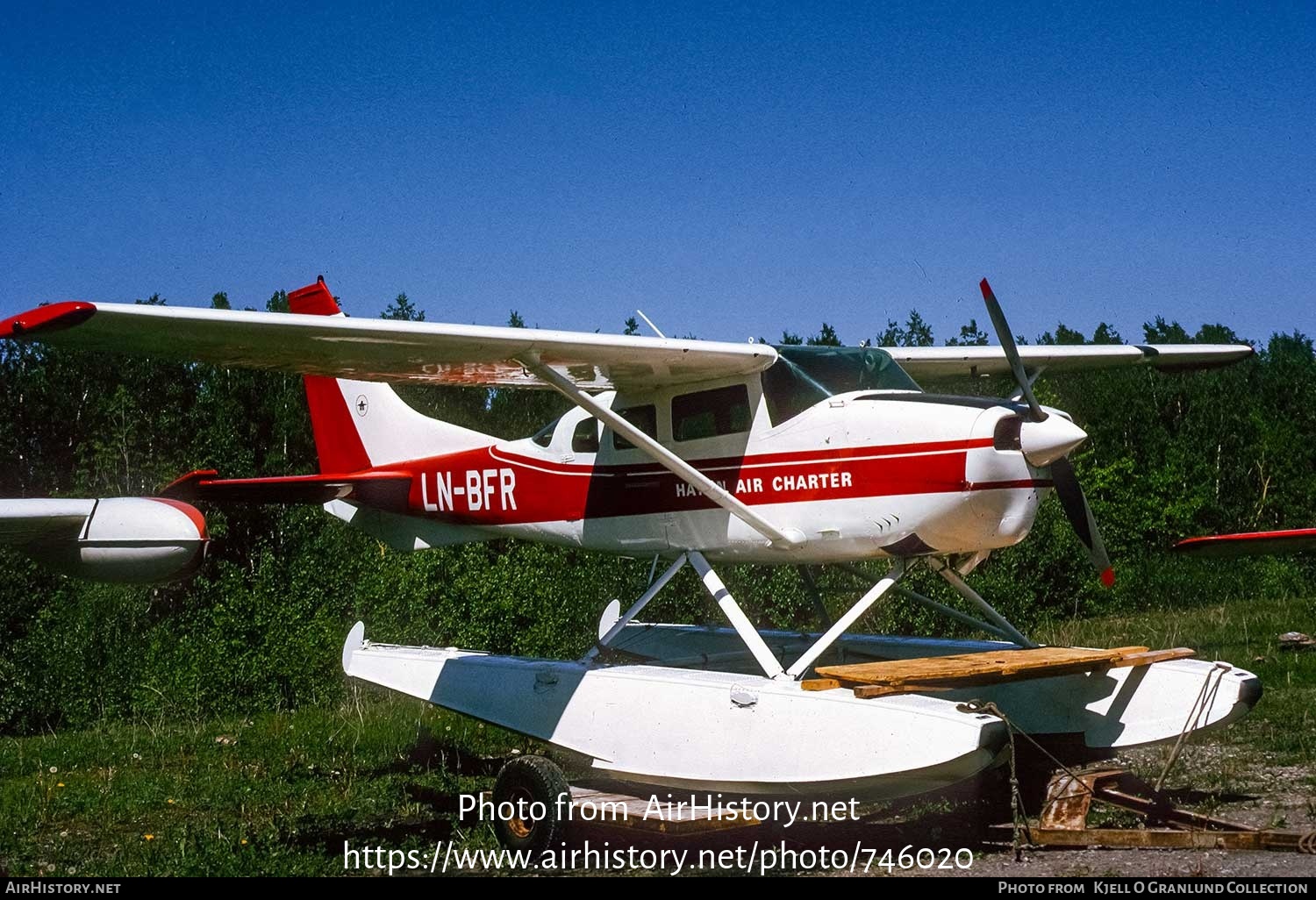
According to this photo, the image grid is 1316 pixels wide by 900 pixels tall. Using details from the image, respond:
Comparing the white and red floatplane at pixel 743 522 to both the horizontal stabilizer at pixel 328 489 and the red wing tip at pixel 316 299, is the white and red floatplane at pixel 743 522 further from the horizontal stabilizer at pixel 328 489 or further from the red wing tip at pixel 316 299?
the red wing tip at pixel 316 299

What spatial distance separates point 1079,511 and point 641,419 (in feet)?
10.4

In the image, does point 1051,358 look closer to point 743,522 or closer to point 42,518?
point 743,522

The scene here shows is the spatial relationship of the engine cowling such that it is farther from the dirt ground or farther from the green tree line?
the green tree line

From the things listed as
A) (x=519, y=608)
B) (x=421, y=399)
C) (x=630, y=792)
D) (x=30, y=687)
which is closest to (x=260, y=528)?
(x=421, y=399)

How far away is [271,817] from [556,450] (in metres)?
3.42

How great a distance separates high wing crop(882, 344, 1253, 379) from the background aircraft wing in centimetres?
200

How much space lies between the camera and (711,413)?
26.3 ft

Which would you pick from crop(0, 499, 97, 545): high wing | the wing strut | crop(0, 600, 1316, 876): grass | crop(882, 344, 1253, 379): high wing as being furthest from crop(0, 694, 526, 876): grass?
crop(882, 344, 1253, 379): high wing

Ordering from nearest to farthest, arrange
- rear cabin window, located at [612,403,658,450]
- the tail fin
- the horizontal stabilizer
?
rear cabin window, located at [612,403,658,450]
the horizontal stabilizer
the tail fin

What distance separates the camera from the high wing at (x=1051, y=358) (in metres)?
9.48

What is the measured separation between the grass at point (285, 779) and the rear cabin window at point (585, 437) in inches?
111

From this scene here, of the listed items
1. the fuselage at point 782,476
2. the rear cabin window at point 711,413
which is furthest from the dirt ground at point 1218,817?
the rear cabin window at point 711,413

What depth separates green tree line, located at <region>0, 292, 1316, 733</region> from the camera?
1543 centimetres

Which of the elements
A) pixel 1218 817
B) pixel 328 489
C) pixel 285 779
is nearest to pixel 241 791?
pixel 285 779
